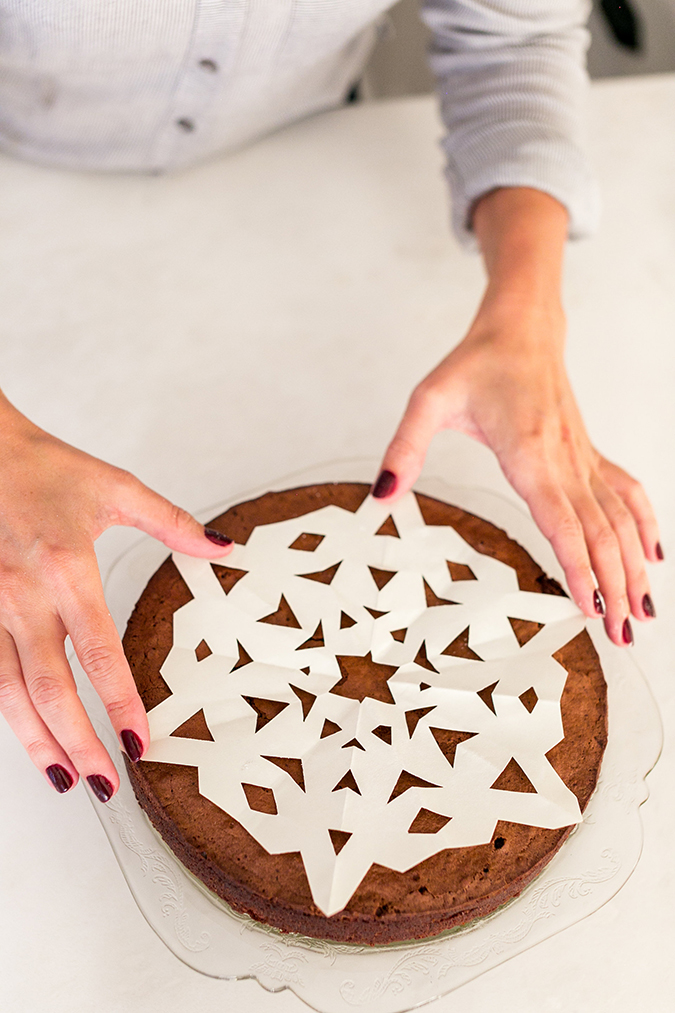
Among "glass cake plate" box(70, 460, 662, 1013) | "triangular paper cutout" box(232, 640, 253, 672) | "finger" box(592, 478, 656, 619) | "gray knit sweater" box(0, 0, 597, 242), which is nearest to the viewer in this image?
"glass cake plate" box(70, 460, 662, 1013)

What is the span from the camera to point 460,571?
80cm

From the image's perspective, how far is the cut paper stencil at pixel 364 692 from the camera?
2.12 ft

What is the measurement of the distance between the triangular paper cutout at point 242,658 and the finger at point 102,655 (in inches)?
3.7

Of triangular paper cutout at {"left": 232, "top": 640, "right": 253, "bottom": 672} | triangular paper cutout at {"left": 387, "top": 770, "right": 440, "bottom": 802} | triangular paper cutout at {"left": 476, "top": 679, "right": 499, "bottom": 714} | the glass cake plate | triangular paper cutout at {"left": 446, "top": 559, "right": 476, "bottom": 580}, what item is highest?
triangular paper cutout at {"left": 446, "top": 559, "right": 476, "bottom": 580}

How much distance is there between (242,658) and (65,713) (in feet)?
0.51

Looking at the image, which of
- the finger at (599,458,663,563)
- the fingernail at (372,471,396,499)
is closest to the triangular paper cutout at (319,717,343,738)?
the fingernail at (372,471,396,499)

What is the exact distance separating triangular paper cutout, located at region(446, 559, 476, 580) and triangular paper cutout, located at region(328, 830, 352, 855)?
26cm

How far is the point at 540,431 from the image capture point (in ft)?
2.74

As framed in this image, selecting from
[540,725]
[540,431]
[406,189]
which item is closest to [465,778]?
[540,725]

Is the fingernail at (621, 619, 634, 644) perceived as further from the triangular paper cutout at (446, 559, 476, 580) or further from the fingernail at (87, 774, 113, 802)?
the fingernail at (87, 774, 113, 802)

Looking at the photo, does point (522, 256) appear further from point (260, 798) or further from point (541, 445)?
point (260, 798)

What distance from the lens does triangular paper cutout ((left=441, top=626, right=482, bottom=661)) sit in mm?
745

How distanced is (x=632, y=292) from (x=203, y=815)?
0.90m

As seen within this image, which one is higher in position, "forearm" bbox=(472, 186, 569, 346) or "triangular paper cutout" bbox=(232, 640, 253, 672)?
"forearm" bbox=(472, 186, 569, 346)
